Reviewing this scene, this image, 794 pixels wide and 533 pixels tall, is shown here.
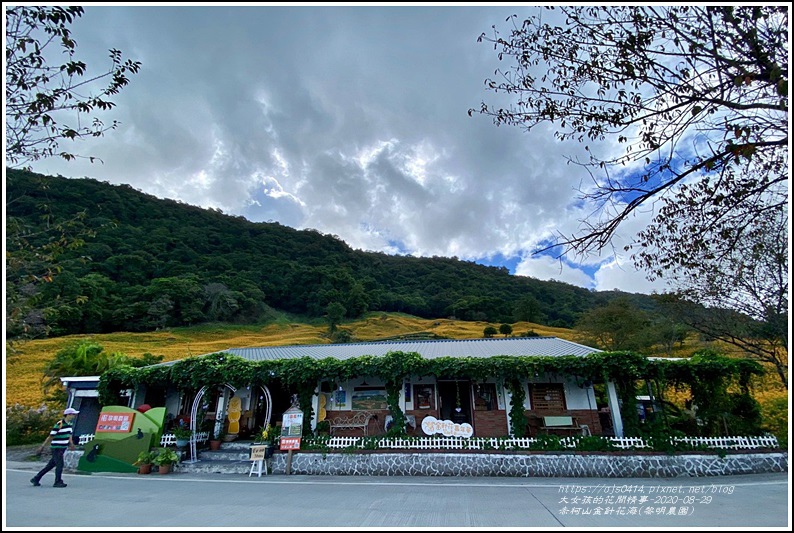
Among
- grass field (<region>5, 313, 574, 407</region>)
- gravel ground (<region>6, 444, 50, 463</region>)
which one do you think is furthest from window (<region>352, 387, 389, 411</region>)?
grass field (<region>5, 313, 574, 407</region>)

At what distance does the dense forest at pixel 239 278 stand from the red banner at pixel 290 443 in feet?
112

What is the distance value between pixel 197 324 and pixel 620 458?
48.8 m

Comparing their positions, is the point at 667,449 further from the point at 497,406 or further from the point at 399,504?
the point at 399,504

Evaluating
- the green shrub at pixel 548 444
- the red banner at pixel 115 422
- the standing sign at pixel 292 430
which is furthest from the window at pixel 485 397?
the red banner at pixel 115 422

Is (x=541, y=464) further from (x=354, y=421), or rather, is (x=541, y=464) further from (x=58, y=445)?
(x=58, y=445)

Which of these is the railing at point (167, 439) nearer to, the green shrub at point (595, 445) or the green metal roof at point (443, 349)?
the green metal roof at point (443, 349)

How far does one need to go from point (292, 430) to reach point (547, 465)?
706 cm

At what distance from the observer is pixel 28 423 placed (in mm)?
16812

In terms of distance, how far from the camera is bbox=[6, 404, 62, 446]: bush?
16000mm

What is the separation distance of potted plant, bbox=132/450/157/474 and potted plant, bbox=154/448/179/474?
21 cm

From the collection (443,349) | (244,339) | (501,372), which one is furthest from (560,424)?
(244,339)

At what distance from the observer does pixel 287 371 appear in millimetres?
11664

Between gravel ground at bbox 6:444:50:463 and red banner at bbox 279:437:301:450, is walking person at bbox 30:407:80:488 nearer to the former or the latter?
red banner at bbox 279:437:301:450

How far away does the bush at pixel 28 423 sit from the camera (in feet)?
52.5
